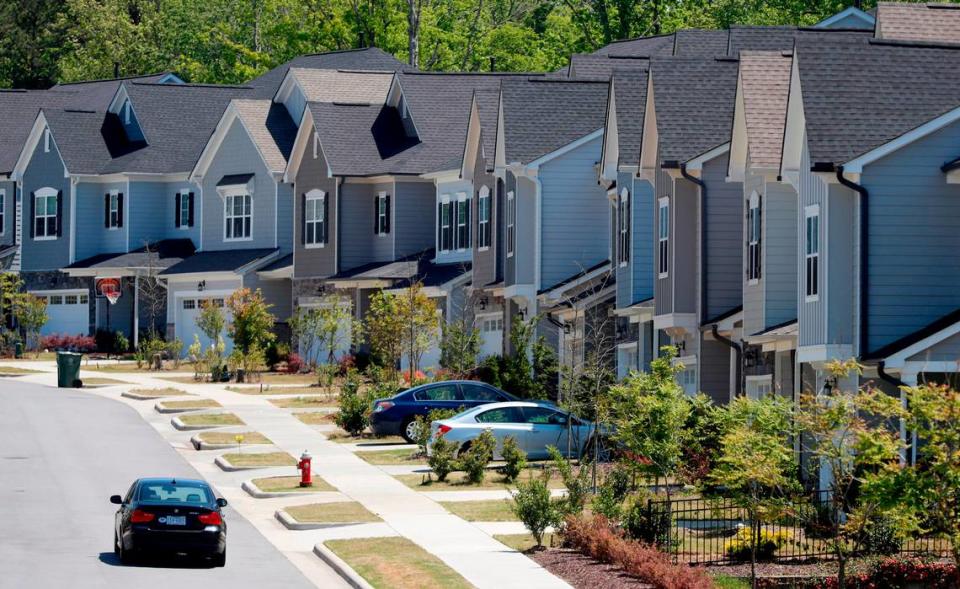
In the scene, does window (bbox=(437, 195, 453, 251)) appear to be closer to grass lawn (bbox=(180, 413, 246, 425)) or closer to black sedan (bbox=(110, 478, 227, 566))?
grass lawn (bbox=(180, 413, 246, 425))

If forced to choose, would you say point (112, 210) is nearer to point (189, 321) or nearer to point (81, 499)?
point (189, 321)

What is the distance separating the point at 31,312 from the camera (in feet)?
235

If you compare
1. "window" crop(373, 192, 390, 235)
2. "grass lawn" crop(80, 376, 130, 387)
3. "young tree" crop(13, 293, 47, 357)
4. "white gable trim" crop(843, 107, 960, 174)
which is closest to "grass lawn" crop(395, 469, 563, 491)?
"white gable trim" crop(843, 107, 960, 174)

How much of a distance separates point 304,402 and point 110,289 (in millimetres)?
19370

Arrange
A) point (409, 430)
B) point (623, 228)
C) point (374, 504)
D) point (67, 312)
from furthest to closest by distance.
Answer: point (67, 312) → point (623, 228) → point (409, 430) → point (374, 504)

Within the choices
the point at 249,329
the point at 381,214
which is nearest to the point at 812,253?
the point at 249,329

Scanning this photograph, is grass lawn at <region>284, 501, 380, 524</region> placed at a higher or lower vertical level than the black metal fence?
lower

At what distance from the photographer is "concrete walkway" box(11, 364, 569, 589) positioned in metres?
27.0

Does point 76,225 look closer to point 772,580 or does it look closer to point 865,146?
point 865,146

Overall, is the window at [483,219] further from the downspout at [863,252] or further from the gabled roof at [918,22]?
the downspout at [863,252]

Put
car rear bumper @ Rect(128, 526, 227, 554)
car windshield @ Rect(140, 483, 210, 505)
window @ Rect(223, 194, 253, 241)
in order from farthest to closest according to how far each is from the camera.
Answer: window @ Rect(223, 194, 253, 241), car windshield @ Rect(140, 483, 210, 505), car rear bumper @ Rect(128, 526, 227, 554)

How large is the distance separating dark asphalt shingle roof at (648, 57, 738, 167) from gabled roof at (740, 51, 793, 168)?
323cm

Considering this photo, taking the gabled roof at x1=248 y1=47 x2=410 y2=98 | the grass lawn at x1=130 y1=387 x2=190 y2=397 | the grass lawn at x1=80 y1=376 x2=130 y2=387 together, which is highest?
the gabled roof at x1=248 y1=47 x2=410 y2=98

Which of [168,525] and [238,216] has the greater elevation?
[238,216]
